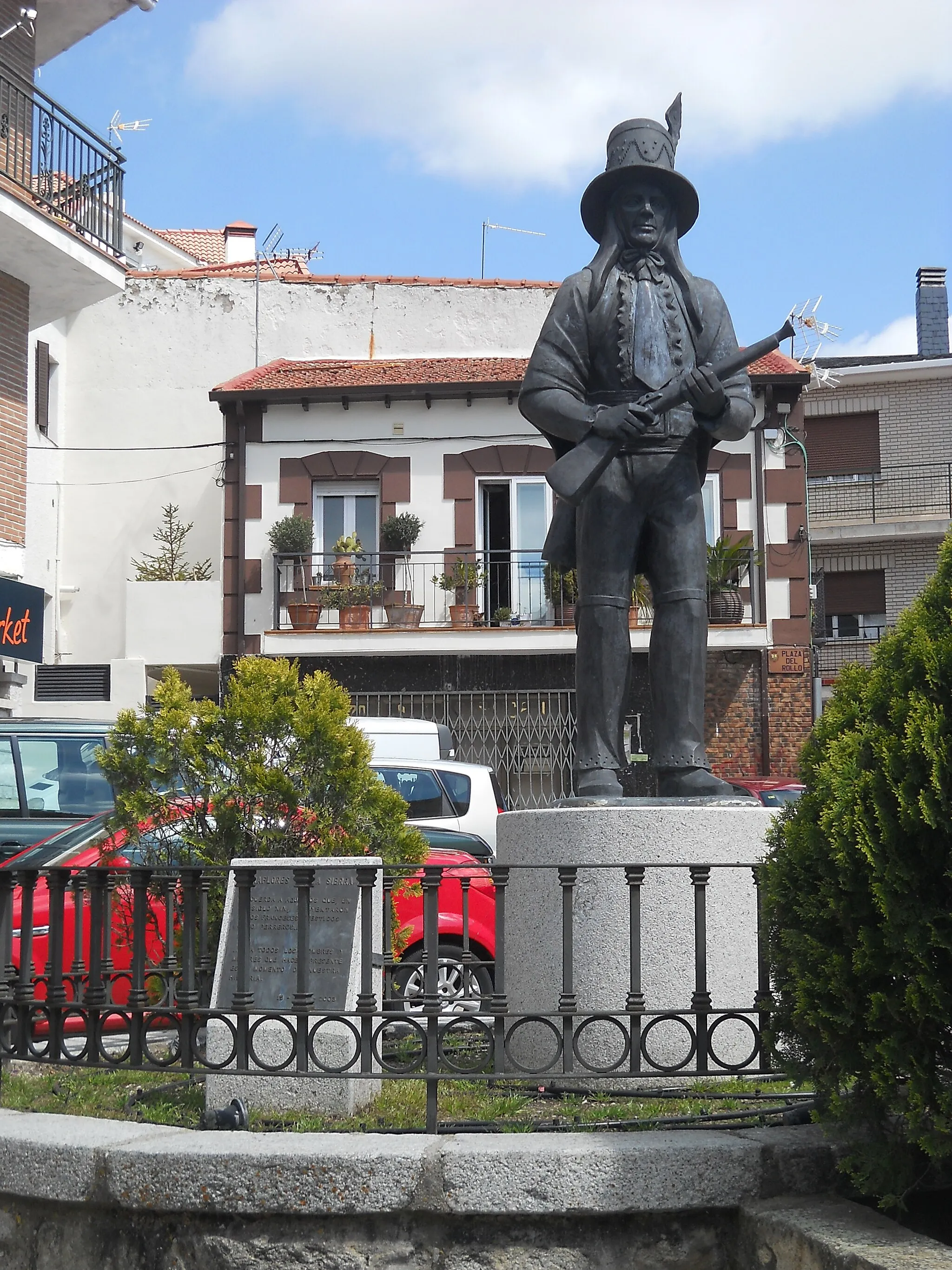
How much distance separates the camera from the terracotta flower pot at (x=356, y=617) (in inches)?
890

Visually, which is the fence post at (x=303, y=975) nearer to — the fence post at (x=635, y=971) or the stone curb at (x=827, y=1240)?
the fence post at (x=635, y=971)

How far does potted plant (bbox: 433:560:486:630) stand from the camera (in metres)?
22.6

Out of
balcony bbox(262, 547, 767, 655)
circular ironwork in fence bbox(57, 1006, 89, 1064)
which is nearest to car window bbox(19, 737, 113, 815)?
circular ironwork in fence bbox(57, 1006, 89, 1064)

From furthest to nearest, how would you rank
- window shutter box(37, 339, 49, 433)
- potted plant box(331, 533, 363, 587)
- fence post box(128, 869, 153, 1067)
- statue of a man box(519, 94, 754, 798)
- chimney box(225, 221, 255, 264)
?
1. chimney box(225, 221, 255, 264)
2. window shutter box(37, 339, 49, 433)
3. potted plant box(331, 533, 363, 587)
4. statue of a man box(519, 94, 754, 798)
5. fence post box(128, 869, 153, 1067)

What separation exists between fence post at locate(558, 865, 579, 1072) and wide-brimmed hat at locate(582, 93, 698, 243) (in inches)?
116

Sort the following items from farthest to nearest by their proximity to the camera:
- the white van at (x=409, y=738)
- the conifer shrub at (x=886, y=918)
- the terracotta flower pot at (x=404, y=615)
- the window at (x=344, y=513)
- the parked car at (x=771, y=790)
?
the window at (x=344, y=513), the terracotta flower pot at (x=404, y=615), the white van at (x=409, y=738), the parked car at (x=771, y=790), the conifer shrub at (x=886, y=918)

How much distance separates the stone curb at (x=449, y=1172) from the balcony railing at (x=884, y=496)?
28297mm

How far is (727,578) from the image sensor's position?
2242 centimetres

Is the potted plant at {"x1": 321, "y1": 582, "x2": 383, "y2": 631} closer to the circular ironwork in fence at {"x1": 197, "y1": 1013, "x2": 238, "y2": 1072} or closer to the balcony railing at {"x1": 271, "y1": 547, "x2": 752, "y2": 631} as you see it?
the balcony railing at {"x1": 271, "y1": 547, "x2": 752, "y2": 631}

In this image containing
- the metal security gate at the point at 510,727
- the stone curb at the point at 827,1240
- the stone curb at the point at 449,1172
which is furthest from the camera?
the metal security gate at the point at 510,727

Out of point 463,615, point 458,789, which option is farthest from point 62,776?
point 463,615

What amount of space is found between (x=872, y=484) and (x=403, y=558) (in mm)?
12918

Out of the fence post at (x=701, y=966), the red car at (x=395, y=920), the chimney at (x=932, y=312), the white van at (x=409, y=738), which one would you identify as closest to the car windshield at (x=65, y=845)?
the red car at (x=395, y=920)

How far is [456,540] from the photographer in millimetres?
23500
